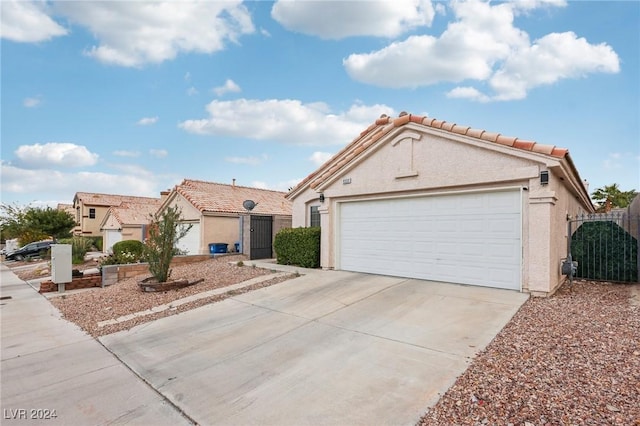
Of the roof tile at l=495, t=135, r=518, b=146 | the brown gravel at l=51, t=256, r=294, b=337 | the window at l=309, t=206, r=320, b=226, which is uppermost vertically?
the roof tile at l=495, t=135, r=518, b=146

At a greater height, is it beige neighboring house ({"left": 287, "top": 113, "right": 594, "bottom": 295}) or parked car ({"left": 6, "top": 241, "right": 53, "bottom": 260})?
beige neighboring house ({"left": 287, "top": 113, "right": 594, "bottom": 295})

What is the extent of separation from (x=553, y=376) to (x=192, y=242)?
57.9ft

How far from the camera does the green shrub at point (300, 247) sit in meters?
11.1

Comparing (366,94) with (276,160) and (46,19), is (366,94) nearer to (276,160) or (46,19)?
(276,160)

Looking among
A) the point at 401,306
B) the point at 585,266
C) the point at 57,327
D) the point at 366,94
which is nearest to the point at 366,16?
the point at 366,94

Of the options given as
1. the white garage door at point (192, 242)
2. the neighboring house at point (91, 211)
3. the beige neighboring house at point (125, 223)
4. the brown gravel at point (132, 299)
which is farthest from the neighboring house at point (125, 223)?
the brown gravel at point (132, 299)

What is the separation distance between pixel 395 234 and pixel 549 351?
206 inches

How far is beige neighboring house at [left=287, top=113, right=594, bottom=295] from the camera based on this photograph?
6.95 m

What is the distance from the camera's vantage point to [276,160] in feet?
57.9

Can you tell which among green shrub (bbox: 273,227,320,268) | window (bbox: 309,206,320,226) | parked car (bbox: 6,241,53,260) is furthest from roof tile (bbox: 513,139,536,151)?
parked car (bbox: 6,241,53,260)

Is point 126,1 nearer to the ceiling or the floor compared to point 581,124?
nearer to the ceiling

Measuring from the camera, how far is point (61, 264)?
34.3 ft

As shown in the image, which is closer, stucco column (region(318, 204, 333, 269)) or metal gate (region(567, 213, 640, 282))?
metal gate (region(567, 213, 640, 282))

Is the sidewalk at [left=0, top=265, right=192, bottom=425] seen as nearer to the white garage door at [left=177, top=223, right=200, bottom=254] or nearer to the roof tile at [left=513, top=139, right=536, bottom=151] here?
the roof tile at [left=513, top=139, right=536, bottom=151]
